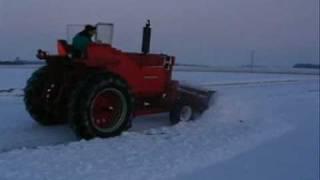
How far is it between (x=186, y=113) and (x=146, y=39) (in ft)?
6.90

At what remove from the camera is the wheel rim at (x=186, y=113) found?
13766 millimetres

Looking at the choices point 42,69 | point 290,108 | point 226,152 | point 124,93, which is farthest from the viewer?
point 290,108

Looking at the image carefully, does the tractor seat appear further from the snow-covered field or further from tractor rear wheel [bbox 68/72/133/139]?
the snow-covered field

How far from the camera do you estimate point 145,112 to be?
13.0 meters

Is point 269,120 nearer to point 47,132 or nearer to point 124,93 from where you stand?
point 124,93

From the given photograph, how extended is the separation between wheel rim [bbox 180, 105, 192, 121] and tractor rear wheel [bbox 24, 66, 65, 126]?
9.12ft

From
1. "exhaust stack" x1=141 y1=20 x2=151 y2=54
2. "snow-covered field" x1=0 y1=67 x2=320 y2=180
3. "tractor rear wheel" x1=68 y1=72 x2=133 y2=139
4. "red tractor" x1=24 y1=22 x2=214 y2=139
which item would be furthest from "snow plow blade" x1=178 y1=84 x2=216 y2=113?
"tractor rear wheel" x1=68 y1=72 x2=133 y2=139

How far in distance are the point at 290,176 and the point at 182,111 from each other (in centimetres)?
548

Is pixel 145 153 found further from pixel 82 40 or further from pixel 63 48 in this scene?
pixel 63 48

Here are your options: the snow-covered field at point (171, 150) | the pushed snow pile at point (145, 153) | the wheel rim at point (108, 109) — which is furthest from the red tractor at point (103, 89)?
the pushed snow pile at point (145, 153)

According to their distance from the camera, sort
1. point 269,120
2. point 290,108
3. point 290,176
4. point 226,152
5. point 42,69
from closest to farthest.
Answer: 1. point 290,176
2. point 226,152
3. point 42,69
4. point 269,120
5. point 290,108

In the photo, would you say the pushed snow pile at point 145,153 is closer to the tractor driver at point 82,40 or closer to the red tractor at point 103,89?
the red tractor at point 103,89

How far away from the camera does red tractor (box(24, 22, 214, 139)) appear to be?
35.2 feet

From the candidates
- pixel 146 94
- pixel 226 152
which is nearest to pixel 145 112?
pixel 146 94
